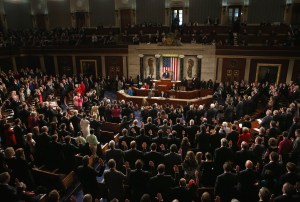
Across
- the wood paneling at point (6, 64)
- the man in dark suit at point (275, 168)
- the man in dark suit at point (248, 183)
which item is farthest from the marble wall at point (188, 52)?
the man in dark suit at point (248, 183)

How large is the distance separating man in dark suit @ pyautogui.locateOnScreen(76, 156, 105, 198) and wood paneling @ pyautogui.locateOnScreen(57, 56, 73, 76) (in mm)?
→ 16806

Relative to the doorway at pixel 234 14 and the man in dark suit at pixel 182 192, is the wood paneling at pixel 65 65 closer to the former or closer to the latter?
the doorway at pixel 234 14

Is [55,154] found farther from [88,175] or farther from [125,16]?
[125,16]

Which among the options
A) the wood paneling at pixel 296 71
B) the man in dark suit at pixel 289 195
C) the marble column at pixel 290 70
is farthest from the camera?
the marble column at pixel 290 70

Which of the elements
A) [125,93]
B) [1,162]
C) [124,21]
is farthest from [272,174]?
[124,21]

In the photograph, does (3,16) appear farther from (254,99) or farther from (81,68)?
(254,99)

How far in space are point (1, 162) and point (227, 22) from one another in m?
19.4

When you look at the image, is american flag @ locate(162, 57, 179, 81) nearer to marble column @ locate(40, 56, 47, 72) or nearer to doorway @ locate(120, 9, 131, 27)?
doorway @ locate(120, 9, 131, 27)

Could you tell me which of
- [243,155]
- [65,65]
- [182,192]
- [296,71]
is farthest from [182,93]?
[182,192]

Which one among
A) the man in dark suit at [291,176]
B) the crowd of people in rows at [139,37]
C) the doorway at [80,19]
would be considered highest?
the doorway at [80,19]

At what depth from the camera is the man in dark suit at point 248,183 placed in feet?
15.2

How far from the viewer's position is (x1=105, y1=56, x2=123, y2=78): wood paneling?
1981cm

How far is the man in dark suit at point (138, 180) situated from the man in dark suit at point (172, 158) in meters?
0.92

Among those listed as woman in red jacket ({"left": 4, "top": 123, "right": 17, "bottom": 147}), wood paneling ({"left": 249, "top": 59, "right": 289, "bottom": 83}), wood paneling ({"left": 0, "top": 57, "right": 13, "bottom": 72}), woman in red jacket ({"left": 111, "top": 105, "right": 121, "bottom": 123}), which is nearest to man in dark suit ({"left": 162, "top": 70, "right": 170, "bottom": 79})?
wood paneling ({"left": 249, "top": 59, "right": 289, "bottom": 83})
